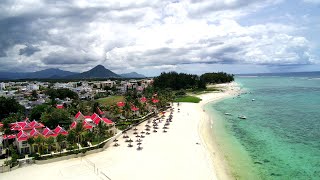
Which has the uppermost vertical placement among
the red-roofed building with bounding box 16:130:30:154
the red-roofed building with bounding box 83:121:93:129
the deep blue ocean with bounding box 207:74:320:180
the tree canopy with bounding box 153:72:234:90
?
the tree canopy with bounding box 153:72:234:90

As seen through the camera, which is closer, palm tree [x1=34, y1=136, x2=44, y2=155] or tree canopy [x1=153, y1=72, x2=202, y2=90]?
palm tree [x1=34, y1=136, x2=44, y2=155]

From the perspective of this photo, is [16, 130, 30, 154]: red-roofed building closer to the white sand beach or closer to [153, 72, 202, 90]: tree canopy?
the white sand beach

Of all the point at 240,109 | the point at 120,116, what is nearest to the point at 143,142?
the point at 120,116

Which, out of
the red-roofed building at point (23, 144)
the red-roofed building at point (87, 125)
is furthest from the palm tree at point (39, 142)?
the red-roofed building at point (87, 125)

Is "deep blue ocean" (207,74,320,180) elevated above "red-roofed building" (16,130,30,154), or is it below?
below

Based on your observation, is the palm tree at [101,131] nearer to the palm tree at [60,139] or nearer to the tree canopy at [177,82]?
the palm tree at [60,139]

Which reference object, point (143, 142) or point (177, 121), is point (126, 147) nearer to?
point (143, 142)

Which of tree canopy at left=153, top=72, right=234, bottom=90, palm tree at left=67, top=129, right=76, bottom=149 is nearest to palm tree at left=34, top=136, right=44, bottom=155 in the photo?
palm tree at left=67, top=129, right=76, bottom=149

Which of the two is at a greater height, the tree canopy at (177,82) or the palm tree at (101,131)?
the tree canopy at (177,82)

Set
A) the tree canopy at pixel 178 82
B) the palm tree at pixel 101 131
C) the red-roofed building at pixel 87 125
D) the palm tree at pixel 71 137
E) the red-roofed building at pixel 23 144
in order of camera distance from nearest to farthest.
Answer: the red-roofed building at pixel 23 144, the palm tree at pixel 71 137, the palm tree at pixel 101 131, the red-roofed building at pixel 87 125, the tree canopy at pixel 178 82
